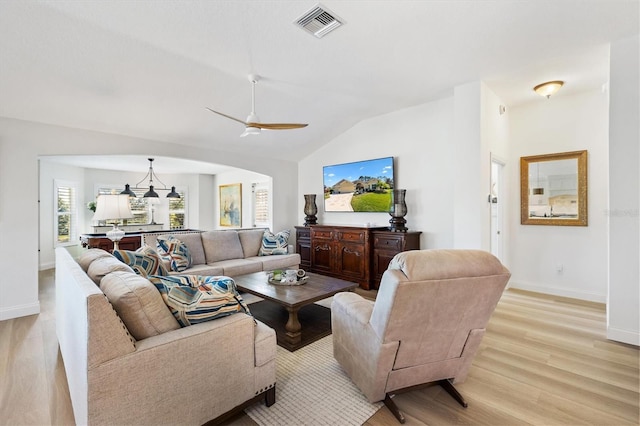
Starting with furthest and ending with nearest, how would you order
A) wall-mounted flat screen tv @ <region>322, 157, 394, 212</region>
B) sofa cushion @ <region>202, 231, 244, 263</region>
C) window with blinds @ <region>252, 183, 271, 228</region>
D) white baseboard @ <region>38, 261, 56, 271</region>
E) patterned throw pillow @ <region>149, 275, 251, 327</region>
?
window with blinds @ <region>252, 183, 271, 228</region>
white baseboard @ <region>38, 261, 56, 271</region>
wall-mounted flat screen tv @ <region>322, 157, 394, 212</region>
sofa cushion @ <region>202, 231, 244, 263</region>
patterned throw pillow @ <region>149, 275, 251, 327</region>

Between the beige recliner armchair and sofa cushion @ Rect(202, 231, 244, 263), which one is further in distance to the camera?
sofa cushion @ Rect(202, 231, 244, 263)

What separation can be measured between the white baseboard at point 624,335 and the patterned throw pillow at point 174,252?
15.8 feet

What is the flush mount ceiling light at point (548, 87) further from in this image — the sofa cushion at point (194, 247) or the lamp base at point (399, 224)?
the sofa cushion at point (194, 247)

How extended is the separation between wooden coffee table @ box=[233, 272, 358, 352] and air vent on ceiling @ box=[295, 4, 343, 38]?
2.41 meters

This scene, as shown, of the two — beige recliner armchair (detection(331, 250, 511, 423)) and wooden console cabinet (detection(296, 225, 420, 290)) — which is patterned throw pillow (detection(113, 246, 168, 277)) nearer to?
beige recliner armchair (detection(331, 250, 511, 423))

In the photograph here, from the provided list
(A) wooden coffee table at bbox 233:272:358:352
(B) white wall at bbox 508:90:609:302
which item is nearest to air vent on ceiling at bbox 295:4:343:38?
(A) wooden coffee table at bbox 233:272:358:352

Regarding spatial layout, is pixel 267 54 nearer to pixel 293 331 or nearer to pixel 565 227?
pixel 293 331

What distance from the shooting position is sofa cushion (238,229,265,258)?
4957 millimetres

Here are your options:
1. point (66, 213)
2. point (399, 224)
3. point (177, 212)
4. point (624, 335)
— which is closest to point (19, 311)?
point (66, 213)

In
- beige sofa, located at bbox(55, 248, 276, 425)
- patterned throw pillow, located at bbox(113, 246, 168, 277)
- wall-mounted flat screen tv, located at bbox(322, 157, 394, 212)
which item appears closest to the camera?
beige sofa, located at bbox(55, 248, 276, 425)

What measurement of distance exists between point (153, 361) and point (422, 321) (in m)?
1.38

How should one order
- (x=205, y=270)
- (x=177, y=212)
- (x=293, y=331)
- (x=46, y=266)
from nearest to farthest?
1. (x=293, y=331)
2. (x=205, y=270)
3. (x=46, y=266)
4. (x=177, y=212)

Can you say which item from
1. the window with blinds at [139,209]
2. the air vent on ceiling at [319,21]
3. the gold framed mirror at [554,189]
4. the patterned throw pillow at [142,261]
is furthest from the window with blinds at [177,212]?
the gold framed mirror at [554,189]

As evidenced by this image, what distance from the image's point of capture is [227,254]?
4.67 metres
